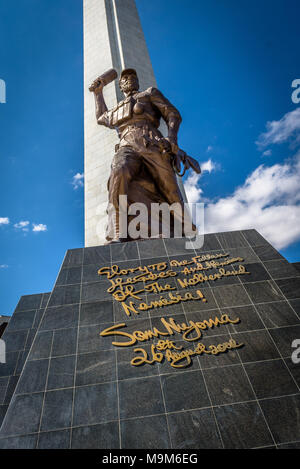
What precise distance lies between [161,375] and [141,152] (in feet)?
12.2

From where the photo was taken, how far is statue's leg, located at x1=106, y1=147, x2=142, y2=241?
14.7 feet

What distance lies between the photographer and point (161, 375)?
2.54 m

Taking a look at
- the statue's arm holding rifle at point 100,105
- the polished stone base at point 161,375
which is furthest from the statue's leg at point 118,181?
the statue's arm holding rifle at point 100,105

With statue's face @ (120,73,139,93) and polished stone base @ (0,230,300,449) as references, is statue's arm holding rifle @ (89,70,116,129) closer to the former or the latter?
statue's face @ (120,73,139,93)

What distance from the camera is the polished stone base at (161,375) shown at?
2.19 meters

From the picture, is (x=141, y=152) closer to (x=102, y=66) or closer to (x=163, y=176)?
(x=163, y=176)

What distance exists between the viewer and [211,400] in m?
2.37

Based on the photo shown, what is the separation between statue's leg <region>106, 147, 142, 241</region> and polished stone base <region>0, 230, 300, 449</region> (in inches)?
34.9

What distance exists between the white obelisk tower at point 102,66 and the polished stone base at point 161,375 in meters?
5.01

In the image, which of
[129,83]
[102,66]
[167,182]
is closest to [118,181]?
[167,182]

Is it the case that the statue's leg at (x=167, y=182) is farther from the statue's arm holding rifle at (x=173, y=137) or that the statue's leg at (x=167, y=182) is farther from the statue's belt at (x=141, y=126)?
the statue's belt at (x=141, y=126)

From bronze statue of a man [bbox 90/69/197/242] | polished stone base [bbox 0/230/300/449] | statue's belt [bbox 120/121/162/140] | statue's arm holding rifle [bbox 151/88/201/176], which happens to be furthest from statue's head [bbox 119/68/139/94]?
polished stone base [bbox 0/230/300/449]
